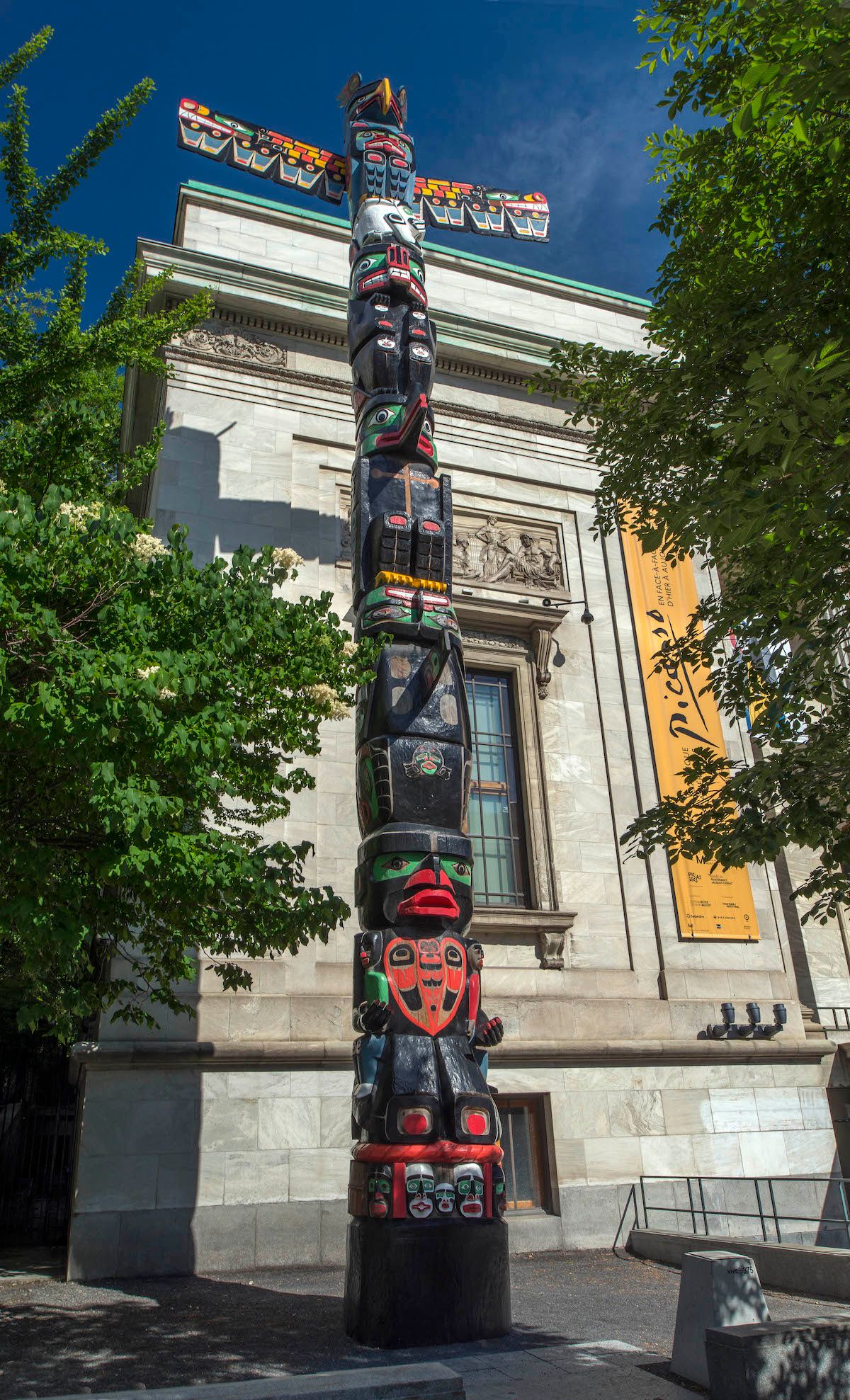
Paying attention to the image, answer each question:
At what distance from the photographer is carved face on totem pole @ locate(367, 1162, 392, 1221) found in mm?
8219

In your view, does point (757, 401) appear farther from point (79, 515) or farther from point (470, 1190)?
point (470, 1190)

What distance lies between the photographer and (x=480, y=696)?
1762 cm

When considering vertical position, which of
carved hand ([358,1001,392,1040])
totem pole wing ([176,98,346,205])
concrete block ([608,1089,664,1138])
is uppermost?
totem pole wing ([176,98,346,205])

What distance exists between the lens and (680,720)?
1828 cm

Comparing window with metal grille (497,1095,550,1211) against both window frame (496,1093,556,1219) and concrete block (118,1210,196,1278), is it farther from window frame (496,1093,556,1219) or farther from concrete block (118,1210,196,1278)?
concrete block (118,1210,196,1278)

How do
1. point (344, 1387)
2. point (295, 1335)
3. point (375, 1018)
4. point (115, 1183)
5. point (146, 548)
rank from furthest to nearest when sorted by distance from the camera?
point (115, 1183) < point (375, 1018) < point (295, 1335) < point (146, 548) < point (344, 1387)

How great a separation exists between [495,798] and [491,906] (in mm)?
1962

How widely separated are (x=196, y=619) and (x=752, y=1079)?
493 inches

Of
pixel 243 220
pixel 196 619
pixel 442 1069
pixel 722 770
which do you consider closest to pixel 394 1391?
pixel 442 1069

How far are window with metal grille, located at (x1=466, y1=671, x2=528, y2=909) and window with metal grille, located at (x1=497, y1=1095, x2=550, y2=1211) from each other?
302 cm

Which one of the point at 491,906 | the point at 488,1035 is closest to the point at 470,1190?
the point at 488,1035

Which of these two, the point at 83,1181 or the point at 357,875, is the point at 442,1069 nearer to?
the point at 357,875

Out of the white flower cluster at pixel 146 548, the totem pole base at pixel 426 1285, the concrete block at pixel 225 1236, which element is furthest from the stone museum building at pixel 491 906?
the white flower cluster at pixel 146 548

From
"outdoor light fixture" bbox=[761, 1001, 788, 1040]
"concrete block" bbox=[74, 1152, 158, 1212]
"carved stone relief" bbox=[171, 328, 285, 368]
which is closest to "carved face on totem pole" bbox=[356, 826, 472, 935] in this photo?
"concrete block" bbox=[74, 1152, 158, 1212]
